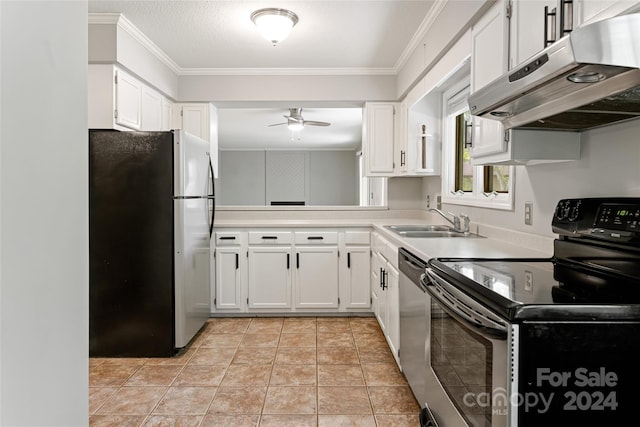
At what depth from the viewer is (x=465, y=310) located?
1.31m

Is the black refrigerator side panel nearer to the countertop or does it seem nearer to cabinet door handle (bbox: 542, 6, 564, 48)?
the countertop

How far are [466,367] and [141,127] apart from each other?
315 cm

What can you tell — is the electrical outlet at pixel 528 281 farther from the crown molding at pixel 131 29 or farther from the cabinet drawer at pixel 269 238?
the crown molding at pixel 131 29

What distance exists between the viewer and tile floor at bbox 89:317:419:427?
7.32 ft

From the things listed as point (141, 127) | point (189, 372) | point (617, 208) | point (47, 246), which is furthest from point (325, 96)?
point (47, 246)

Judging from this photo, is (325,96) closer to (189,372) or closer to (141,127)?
(141,127)

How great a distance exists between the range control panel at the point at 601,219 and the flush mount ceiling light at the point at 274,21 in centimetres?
211

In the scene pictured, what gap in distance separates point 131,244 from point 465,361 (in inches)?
97.3

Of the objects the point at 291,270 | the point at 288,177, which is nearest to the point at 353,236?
the point at 291,270

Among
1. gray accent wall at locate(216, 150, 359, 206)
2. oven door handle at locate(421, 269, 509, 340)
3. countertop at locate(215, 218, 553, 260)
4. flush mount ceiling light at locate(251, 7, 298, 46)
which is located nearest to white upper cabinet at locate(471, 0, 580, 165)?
countertop at locate(215, 218, 553, 260)

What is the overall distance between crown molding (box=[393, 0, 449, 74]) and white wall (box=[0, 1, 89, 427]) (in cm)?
247

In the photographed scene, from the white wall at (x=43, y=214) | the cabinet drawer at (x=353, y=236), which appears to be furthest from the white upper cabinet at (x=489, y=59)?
the cabinet drawer at (x=353, y=236)

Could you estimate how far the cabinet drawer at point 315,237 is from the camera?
13.0 ft

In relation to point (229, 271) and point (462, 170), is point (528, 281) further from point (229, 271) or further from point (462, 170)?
point (229, 271)
